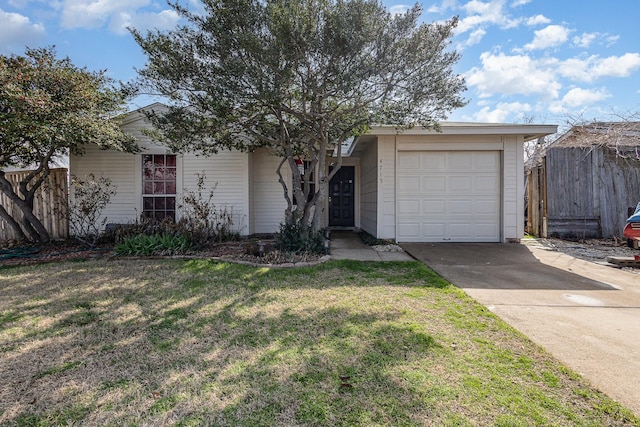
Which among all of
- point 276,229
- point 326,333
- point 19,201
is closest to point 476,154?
point 276,229

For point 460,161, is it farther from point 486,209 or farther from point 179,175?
point 179,175

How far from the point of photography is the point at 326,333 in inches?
113

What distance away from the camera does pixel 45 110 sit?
546cm

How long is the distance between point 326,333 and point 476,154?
675cm

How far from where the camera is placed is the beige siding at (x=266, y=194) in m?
9.02

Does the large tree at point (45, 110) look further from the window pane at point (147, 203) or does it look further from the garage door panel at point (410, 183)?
the garage door panel at point (410, 183)

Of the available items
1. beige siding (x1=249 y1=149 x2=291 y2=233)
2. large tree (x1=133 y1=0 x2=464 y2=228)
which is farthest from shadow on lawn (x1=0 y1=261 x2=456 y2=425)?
beige siding (x1=249 y1=149 x2=291 y2=233)

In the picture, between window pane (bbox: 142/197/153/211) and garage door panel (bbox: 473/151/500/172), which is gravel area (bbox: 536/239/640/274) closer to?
garage door panel (bbox: 473/151/500/172)

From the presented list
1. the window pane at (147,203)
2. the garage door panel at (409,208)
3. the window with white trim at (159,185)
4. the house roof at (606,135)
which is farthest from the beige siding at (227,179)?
the house roof at (606,135)

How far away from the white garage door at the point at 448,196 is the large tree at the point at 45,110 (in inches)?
254

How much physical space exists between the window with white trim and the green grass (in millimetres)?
4551

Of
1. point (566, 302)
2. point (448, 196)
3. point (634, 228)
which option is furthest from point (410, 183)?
point (566, 302)

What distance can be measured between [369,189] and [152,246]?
5785 mm

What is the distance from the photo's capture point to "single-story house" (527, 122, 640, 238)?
8148 mm
